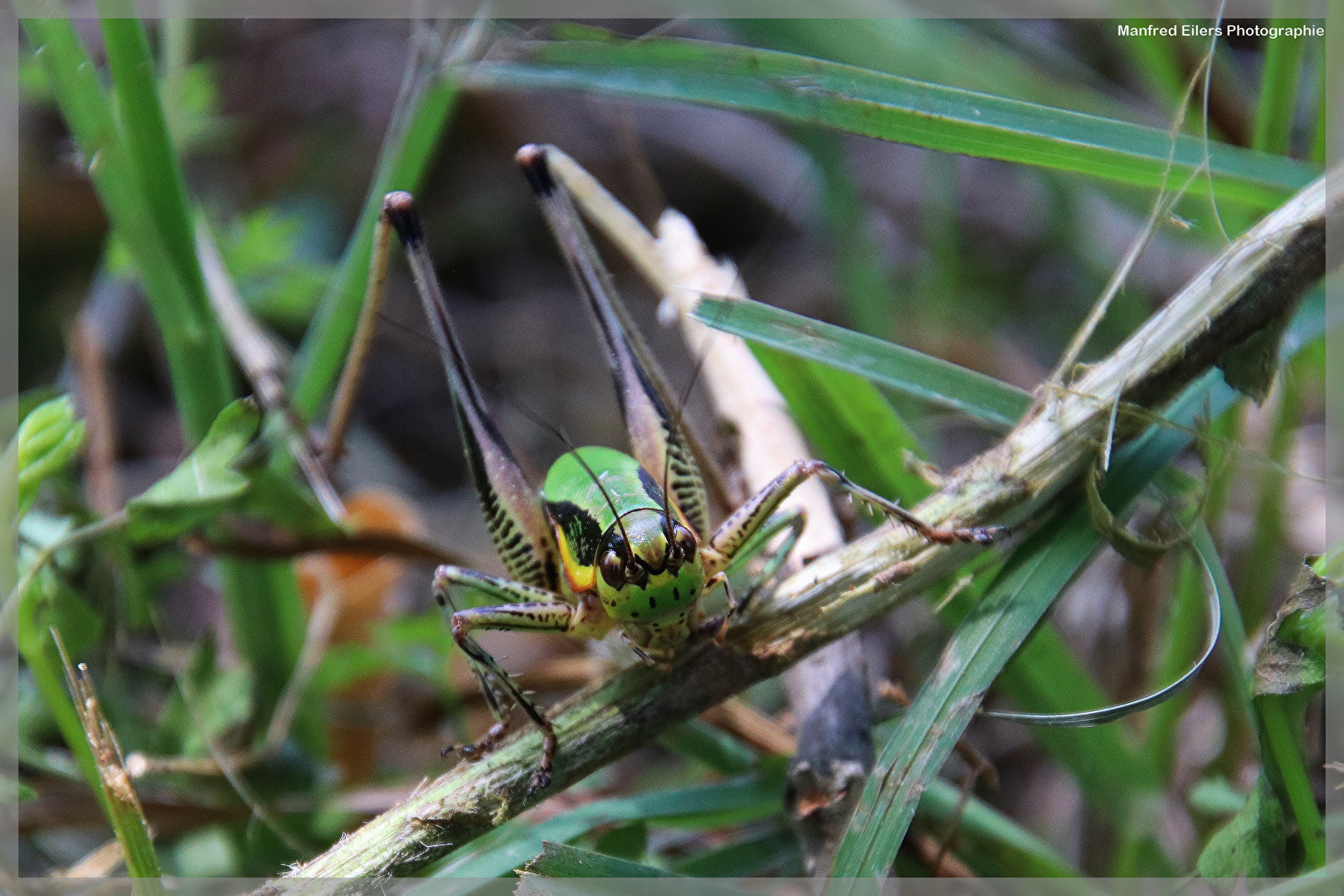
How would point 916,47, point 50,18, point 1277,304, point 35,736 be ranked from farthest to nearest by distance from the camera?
1. point 916,47
2. point 35,736
3. point 50,18
4. point 1277,304

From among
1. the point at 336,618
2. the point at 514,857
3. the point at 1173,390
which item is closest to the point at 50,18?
the point at 336,618

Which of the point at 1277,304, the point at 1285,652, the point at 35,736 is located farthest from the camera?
the point at 35,736

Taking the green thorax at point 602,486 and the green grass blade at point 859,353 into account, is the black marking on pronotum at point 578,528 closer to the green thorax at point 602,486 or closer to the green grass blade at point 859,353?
the green thorax at point 602,486

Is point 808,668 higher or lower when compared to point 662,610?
lower

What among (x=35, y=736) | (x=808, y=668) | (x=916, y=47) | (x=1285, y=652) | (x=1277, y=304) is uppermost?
(x=916, y=47)

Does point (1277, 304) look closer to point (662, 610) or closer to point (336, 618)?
point (662, 610)

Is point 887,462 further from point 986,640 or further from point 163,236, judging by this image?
point 163,236

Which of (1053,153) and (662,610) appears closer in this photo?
(662,610)

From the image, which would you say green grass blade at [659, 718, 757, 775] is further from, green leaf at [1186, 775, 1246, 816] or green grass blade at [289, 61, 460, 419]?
green grass blade at [289, 61, 460, 419]
